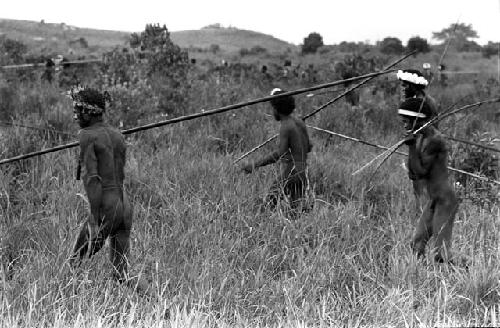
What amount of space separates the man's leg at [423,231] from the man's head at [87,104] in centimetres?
245

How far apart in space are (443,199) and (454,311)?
0.93 m

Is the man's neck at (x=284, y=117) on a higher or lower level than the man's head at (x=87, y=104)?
lower

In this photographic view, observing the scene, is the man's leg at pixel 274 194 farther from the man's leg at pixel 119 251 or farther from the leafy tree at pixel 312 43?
the leafy tree at pixel 312 43

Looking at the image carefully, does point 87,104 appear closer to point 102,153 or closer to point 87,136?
point 87,136

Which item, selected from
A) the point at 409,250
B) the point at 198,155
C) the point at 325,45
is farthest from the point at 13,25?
the point at 409,250

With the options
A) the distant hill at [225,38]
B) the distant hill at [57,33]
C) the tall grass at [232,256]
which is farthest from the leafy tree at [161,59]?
the distant hill at [225,38]

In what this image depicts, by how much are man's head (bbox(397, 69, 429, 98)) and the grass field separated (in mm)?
462

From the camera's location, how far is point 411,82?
4.29 m

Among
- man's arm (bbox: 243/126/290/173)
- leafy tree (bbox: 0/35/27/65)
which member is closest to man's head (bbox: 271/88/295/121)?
man's arm (bbox: 243/126/290/173)

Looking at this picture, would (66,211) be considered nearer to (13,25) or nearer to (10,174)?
(10,174)

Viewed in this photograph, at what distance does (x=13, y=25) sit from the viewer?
173ft

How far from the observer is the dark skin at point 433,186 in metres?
4.14

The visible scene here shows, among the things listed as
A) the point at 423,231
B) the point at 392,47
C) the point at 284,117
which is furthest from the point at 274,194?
the point at 392,47

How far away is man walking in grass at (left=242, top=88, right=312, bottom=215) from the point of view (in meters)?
5.49
